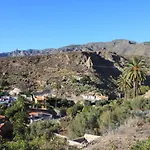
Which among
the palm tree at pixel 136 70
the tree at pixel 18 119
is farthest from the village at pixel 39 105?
the palm tree at pixel 136 70

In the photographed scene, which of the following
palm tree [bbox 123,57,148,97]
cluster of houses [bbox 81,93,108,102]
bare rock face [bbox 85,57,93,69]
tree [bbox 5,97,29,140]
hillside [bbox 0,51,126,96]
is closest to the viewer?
tree [bbox 5,97,29,140]

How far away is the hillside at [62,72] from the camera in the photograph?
71.9m

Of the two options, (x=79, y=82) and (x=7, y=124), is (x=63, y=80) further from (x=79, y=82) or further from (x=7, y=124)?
(x=7, y=124)

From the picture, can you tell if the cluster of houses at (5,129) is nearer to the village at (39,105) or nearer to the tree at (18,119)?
the village at (39,105)

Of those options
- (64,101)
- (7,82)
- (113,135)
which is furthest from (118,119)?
(7,82)

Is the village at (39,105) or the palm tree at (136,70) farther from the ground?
the palm tree at (136,70)

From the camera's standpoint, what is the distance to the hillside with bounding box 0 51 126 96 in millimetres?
71938

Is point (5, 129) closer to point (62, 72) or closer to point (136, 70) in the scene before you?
point (136, 70)

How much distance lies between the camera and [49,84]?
244ft

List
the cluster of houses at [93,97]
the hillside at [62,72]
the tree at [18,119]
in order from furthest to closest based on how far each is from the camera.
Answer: the hillside at [62,72] < the cluster of houses at [93,97] < the tree at [18,119]

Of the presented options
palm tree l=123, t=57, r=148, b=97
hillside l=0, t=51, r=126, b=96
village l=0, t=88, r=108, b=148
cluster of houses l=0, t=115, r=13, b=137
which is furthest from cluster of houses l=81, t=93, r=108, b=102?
cluster of houses l=0, t=115, r=13, b=137

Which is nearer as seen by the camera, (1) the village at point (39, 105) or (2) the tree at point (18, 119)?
(2) the tree at point (18, 119)

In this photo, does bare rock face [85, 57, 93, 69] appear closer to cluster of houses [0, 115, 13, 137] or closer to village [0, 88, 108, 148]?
village [0, 88, 108, 148]

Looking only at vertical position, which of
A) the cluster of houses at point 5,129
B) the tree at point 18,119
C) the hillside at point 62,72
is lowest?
the cluster of houses at point 5,129
